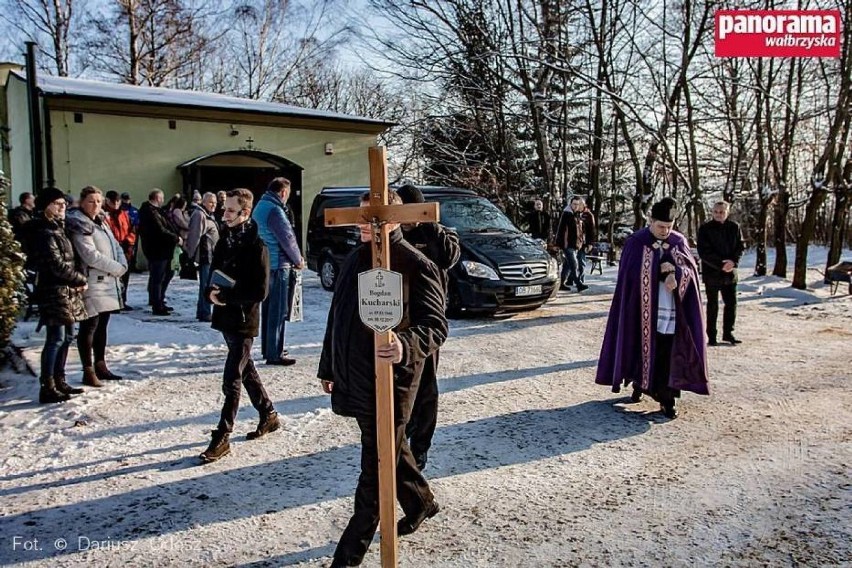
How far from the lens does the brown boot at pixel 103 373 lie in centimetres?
672

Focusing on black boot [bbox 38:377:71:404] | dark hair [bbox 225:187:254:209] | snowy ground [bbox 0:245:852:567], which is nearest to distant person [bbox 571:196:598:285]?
snowy ground [bbox 0:245:852:567]

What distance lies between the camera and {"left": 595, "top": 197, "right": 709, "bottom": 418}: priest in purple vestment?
19.1ft

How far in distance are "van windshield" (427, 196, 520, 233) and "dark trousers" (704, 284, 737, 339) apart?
348 centimetres

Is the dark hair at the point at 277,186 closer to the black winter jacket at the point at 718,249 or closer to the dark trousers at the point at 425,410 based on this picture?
the dark trousers at the point at 425,410

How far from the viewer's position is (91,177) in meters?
Result: 16.8

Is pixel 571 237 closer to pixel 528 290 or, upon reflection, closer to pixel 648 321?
pixel 528 290

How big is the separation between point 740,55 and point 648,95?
3.62 m

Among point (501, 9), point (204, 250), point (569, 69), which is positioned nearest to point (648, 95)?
point (501, 9)

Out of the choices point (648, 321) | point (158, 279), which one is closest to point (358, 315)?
point (648, 321)

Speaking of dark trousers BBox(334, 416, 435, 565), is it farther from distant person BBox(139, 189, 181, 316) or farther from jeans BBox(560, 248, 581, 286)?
jeans BBox(560, 248, 581, 286)

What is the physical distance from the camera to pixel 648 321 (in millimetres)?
5980

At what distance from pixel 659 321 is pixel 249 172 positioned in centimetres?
1630

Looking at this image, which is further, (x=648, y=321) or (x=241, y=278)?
(x=648, y=321)

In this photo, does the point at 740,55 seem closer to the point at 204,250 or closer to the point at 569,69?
the point at 569,69
